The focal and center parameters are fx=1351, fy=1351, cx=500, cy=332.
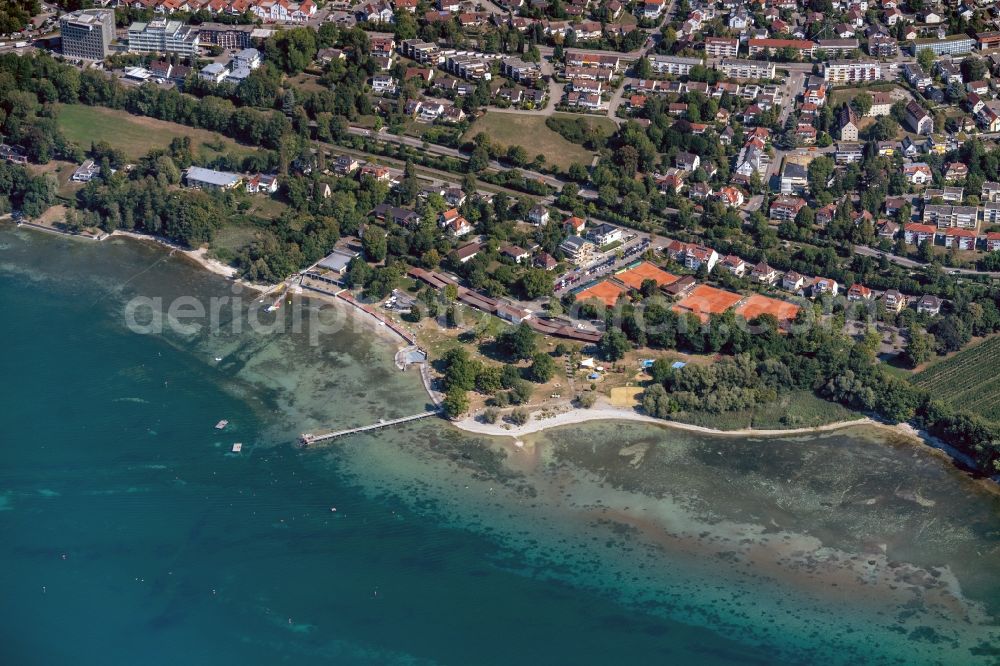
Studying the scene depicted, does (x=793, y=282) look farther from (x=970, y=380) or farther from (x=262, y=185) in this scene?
(x=262, y=185)

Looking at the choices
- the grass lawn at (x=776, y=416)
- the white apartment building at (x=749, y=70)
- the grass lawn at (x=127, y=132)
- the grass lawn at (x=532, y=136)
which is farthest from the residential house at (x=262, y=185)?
the white apartment building at (x=749, y=70)

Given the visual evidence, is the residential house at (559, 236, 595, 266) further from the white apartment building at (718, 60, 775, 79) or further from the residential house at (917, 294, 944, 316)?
the white apartment building at (718, 60, 775, 79)

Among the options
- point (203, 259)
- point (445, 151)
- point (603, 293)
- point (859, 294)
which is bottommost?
point (203, 259)

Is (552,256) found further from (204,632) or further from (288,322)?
(204,632)

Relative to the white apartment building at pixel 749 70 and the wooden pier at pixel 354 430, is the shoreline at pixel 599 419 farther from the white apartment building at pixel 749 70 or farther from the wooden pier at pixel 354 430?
the white apartment building at pixel 749 70


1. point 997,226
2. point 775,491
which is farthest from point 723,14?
point 775,491

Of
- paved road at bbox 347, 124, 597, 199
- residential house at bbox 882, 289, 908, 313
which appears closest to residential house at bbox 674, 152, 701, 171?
paved road at bbox 347, 124, 597, 199

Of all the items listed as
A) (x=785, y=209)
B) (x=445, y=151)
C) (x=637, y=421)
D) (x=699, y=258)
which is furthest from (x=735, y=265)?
(x=445, y=151)
